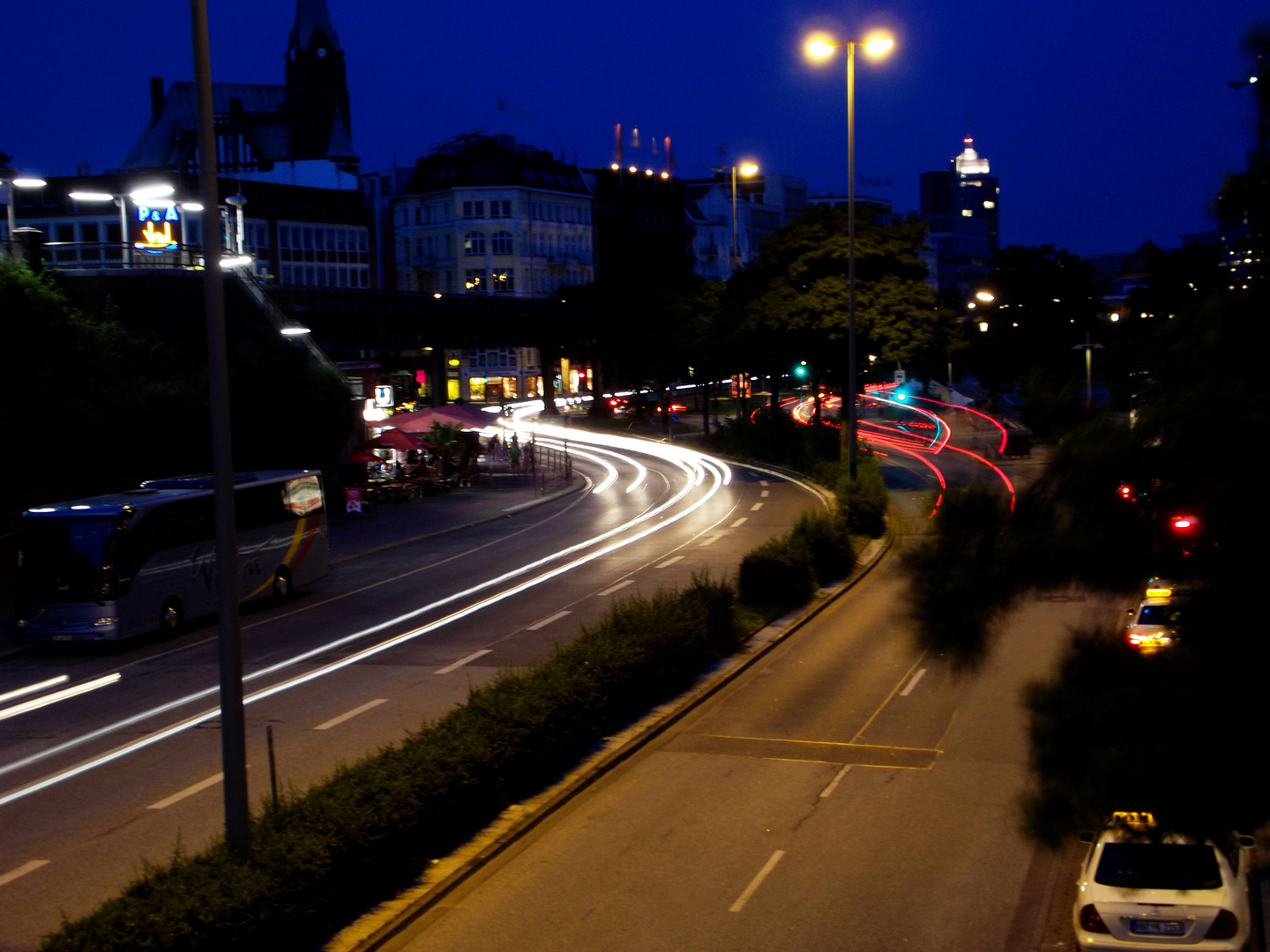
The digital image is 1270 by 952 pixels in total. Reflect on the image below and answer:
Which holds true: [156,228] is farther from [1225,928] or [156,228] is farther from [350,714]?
[1225,928]

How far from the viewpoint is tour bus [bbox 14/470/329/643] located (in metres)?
21.4

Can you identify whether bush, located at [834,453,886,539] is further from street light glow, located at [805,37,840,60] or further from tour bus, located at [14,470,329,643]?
tour bus, located at [14,470,329,643]

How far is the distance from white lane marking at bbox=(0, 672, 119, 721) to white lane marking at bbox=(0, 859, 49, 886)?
6725mm

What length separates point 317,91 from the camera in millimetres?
125312

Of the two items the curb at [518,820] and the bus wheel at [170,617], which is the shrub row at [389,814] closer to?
the curb at [518,820]

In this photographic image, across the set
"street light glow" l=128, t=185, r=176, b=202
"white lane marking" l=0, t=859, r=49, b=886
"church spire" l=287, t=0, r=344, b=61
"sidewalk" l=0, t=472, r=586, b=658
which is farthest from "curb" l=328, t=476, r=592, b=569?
"church spire" l=287, t=0, r=344, b=61

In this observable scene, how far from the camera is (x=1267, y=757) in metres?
4.79

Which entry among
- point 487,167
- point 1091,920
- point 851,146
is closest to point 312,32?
point 487,167

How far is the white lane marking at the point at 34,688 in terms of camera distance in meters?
18.6

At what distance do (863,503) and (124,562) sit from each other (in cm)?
1864

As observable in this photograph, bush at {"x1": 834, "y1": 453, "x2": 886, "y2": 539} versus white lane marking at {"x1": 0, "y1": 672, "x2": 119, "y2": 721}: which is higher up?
bush at {"x1": 834, "y1": 453, "x2": 886, "y2": 539}

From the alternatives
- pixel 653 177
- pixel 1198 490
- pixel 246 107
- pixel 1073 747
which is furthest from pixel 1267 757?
pixel 246 107

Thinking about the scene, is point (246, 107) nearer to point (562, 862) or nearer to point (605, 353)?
point (605, 353)

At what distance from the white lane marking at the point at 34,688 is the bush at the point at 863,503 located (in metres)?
19.0
